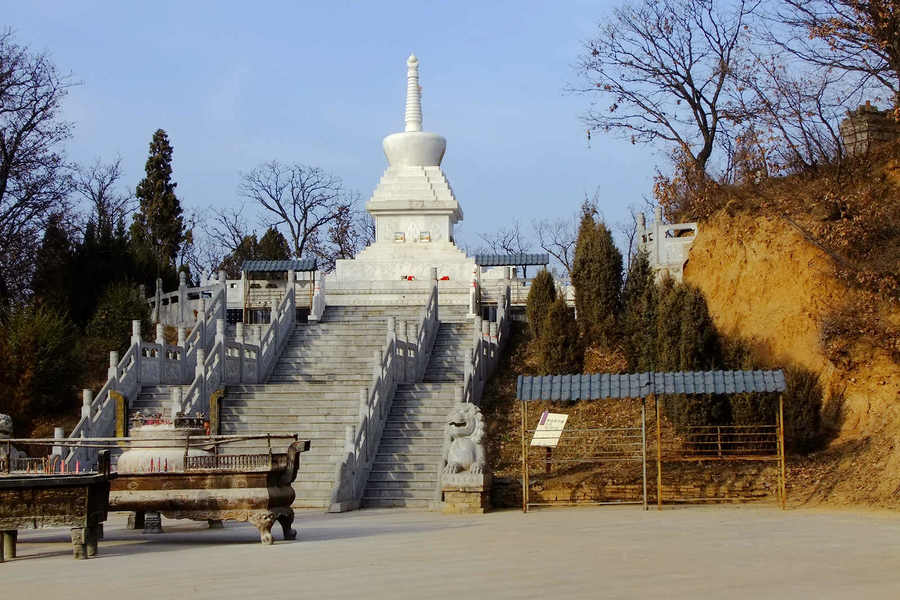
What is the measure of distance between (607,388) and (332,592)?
36.5ft

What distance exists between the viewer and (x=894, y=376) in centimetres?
2484

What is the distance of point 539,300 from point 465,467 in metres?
11.8

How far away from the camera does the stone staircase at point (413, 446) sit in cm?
2336

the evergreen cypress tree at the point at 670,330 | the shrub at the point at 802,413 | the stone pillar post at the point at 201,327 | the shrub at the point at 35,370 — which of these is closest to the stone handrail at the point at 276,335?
the stone pillar post at the point at 201,327

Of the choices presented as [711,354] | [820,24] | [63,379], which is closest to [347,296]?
[63,379]

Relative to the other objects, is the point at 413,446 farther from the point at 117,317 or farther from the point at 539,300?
the point at 117,317

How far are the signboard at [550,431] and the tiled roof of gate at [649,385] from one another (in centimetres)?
200

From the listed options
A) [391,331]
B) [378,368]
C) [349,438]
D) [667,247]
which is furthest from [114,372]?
[667,247]

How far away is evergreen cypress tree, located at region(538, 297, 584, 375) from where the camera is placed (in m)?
31.0

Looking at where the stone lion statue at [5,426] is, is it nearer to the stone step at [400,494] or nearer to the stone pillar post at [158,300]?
the stone step at [400,494]

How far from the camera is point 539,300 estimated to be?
32656mm

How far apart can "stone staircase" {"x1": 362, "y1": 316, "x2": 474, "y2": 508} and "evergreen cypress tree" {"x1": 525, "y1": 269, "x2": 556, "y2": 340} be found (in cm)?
319

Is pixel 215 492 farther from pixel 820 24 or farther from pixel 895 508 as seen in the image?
pixel 820 24

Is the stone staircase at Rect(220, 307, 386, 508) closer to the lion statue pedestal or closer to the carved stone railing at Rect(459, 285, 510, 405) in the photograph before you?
the lion statue pedestal
